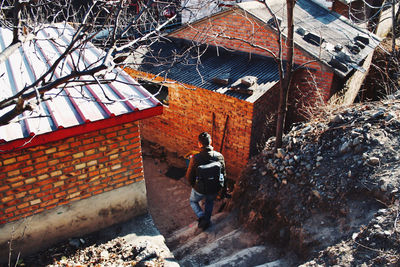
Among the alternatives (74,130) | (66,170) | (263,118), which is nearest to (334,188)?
(263,118)

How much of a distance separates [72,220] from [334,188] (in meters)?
4.00

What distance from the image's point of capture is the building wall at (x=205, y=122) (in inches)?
272

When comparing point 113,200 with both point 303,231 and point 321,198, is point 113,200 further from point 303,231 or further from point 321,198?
point 321,198

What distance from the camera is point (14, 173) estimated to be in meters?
3.81

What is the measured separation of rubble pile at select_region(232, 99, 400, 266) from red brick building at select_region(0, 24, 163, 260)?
7.51 ft

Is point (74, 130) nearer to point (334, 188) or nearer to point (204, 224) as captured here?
point (204, 224)

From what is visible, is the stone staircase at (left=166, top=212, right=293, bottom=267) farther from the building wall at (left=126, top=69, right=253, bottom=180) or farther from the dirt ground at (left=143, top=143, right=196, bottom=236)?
the building wall at (left=126, top=69, right=253, bottom=180)

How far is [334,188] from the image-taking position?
4590mm

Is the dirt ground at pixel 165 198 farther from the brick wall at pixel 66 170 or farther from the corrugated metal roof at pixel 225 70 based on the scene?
the corrugated metal roof at pixel 225 70

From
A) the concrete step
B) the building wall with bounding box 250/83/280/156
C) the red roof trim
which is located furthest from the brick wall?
the building wall with bounding box 250/83/280/156

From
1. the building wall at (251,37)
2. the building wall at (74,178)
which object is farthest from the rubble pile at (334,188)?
the building wall at (74,178)

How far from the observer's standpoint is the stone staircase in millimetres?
4562

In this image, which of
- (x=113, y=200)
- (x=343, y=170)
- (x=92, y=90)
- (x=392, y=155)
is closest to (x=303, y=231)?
(x=343, y=170)

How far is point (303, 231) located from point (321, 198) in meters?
0.60
